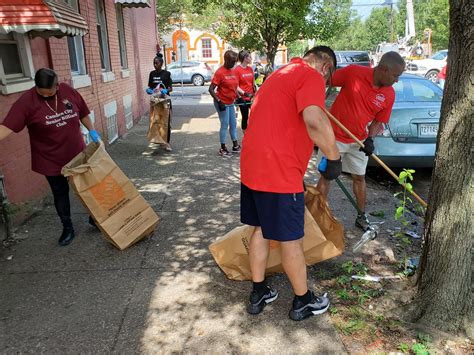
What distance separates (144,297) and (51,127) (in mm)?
1768

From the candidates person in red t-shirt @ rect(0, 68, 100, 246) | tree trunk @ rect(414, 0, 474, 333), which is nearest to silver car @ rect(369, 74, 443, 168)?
tree trunk @ rect(414, 0, 474, 333)

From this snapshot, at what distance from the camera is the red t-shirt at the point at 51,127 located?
369 centimetres

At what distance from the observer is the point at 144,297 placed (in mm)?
3203

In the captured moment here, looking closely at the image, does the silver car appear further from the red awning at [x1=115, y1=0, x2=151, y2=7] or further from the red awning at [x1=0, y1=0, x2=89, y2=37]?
the red awning at [x1=115, y1=0, x2=151, y2=7]

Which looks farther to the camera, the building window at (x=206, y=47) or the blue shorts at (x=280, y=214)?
the building window at (x=206, y=47)

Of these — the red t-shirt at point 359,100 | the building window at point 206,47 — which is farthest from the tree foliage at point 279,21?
the building window at point 206,47

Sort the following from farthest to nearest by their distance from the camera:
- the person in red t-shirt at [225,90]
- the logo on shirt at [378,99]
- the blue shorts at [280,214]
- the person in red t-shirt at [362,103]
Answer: the person in red t-shirt at [225,90] < the logo on shirt at [378,99] < the person in red t-shirt at [362,103] < the blue shorts at [280,214]

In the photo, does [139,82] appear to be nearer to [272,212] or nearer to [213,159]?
[213,159]

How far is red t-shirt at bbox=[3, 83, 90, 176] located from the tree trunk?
122 inches

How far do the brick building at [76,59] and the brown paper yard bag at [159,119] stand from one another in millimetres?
995

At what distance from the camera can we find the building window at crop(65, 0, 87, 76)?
700 cm

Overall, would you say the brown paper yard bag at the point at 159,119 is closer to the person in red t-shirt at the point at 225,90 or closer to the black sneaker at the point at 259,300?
the person in red t-shirt at the point at 225,90

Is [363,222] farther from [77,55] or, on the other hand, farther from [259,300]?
[77,55]

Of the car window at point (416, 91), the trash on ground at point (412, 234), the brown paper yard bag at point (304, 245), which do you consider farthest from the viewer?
the car window at point (416, 91)
